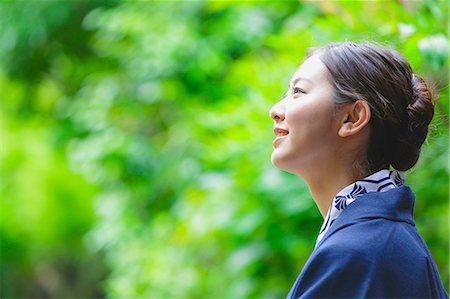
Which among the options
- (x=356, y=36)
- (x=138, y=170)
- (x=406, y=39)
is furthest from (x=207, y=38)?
(x=406, y=39)

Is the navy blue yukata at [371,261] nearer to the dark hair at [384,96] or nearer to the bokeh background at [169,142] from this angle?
the dark hair at [384,96]

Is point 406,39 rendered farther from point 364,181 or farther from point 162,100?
point 162,100

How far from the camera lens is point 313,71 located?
138 cm

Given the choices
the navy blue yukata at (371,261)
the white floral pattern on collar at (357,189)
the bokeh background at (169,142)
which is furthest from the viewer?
the bokeh background at (169,142)

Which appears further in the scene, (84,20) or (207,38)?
(84,20)

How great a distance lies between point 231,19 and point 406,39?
2.46m

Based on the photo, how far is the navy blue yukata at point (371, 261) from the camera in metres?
1.15

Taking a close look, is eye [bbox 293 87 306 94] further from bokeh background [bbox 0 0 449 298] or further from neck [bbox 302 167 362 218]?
bokeh background [bbox 0 0 449 298]

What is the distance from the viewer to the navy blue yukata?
3.77 feet

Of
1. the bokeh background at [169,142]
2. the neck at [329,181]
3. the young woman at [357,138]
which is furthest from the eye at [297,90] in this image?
the bokeh background at [169,142]

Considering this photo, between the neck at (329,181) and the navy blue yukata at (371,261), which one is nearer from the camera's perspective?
the navy blue yukata at (371,261)

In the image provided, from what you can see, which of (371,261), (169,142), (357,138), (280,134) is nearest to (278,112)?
(280,134)

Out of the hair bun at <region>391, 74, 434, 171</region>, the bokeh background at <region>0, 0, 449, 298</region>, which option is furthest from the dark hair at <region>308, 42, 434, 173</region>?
the bokeh background at <region>0, 0, 449, 298</region>

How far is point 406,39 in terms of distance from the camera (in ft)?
6.68
